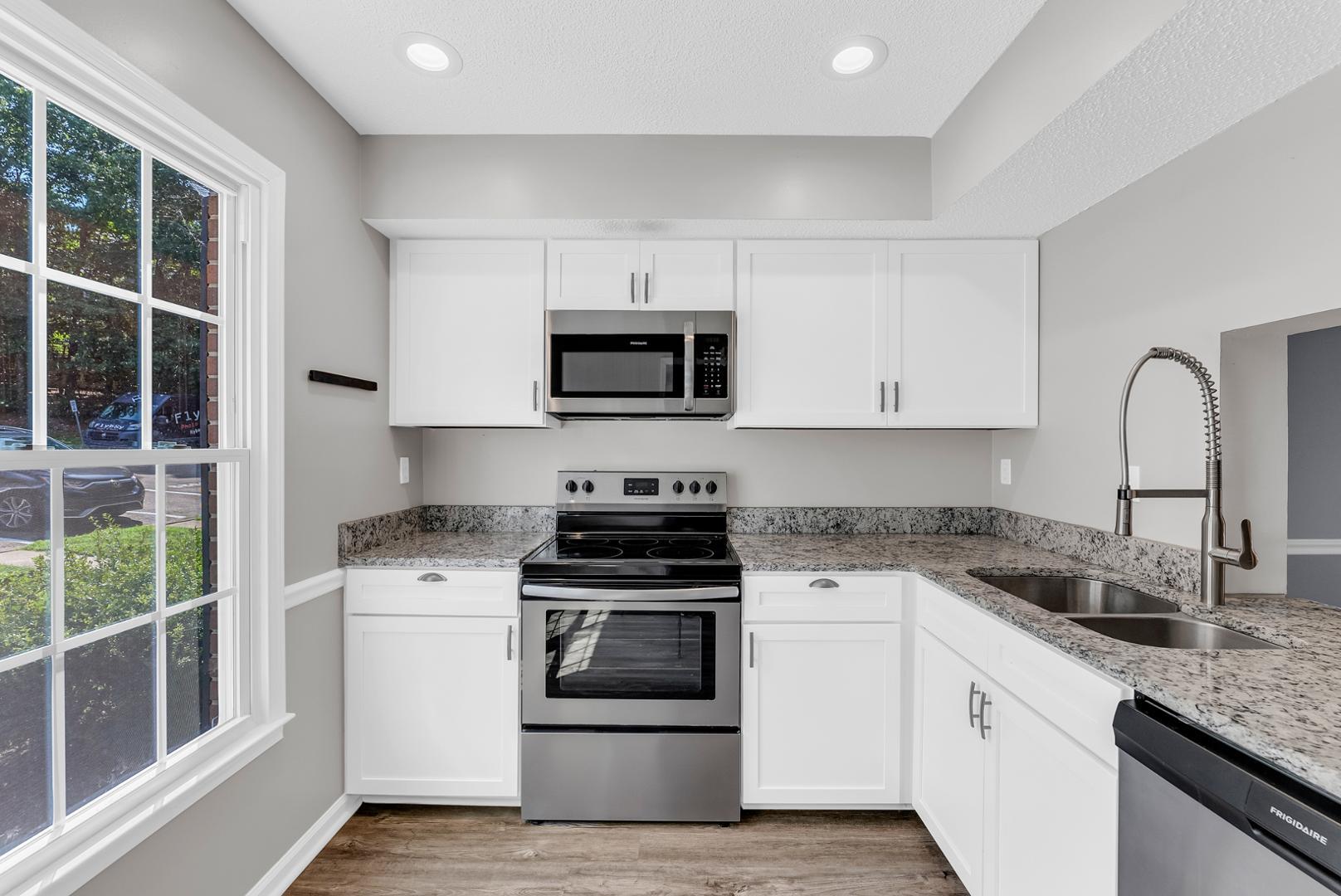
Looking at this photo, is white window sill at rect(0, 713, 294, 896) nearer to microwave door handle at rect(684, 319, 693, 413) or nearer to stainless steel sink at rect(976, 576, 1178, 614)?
microwave door handle at rect(684, 319, 693, 413)

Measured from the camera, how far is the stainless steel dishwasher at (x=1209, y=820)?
2.56 feet

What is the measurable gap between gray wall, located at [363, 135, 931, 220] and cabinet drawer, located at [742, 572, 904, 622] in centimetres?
131

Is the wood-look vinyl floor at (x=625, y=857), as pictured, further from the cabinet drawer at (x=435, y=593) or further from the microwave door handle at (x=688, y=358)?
the microwave door handle at (x=688, y=358)

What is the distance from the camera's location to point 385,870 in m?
1.88

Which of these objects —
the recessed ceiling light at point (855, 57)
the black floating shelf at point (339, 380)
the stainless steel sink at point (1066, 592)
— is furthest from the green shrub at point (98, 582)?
the stainless steel sink at point (1066, 592)

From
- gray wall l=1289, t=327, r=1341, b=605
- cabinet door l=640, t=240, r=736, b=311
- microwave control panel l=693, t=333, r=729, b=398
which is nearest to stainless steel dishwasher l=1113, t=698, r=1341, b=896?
gray wall l=1289, t=327, r=1341, b=605

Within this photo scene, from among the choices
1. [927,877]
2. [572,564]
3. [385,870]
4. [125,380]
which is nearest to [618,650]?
[572,564]

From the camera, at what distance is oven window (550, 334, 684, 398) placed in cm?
237

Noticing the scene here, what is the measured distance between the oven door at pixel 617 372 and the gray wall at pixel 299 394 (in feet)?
2.32

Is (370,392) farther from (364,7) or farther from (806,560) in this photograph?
(806,560)

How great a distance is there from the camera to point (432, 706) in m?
2.11

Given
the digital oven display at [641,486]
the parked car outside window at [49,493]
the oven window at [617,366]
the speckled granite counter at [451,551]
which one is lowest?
the speckled granite counter at [451,551]

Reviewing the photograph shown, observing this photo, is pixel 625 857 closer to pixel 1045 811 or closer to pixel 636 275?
pixel 1045 811

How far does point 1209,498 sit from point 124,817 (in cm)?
256
